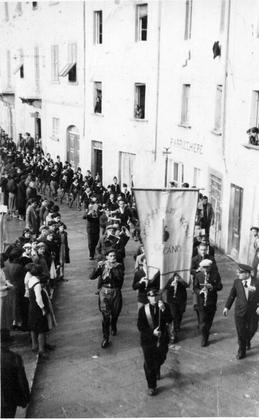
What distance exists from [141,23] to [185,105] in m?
3.99

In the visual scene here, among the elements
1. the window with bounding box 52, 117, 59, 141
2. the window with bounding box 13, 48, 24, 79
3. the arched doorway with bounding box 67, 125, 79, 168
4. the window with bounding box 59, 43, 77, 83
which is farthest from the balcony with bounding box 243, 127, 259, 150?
the window with bounding box 13, 48, 24, 79

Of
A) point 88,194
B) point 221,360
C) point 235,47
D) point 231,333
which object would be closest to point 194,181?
point 88,194

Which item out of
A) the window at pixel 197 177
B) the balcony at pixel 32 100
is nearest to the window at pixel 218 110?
the window at pixel 197 177

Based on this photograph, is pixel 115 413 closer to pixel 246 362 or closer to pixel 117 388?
pixel 117 388

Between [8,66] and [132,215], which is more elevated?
[8,66]

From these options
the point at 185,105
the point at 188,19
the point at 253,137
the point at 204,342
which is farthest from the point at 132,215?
the point at 188,19

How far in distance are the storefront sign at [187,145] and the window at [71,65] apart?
302 inches

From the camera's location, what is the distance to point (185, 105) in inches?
766

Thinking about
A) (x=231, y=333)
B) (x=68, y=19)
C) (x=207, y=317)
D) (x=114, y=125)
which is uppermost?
(x=68, y=19)

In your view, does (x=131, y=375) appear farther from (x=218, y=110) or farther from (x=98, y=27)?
(x=98, y=27)

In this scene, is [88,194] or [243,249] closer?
[243,249]

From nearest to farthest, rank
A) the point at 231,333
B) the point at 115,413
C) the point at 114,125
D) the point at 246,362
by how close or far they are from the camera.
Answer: the point at 115,413
the point at 246,362
the point at 231,333
the point at 114,125

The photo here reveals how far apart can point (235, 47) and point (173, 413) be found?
34.5 ft

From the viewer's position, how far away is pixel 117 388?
8281 mm
